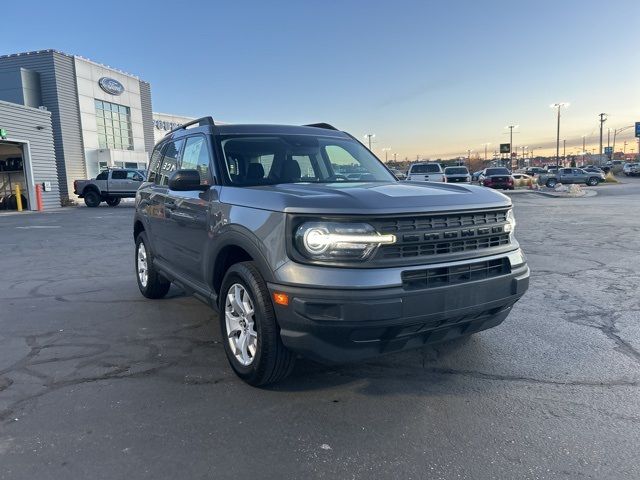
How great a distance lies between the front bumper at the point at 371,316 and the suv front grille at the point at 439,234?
0.23 meters

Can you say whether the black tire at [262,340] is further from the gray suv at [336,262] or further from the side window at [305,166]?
the side window at [305,166]

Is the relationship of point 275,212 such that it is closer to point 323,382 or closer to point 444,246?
point 444,246

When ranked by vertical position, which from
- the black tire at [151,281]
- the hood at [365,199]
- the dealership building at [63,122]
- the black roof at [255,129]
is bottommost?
the black tire at [151,281]

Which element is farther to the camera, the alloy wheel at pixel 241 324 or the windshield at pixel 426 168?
the windshield at pixel 426 168

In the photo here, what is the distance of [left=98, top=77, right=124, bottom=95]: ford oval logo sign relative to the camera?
33531 millimetres

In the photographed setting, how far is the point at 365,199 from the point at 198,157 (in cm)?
210

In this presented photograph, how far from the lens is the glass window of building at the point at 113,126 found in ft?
111

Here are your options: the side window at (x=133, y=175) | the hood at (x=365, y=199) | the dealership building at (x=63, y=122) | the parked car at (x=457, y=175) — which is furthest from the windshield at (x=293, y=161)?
the parked car at (x=457, y=175)

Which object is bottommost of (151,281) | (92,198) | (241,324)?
(151,281)

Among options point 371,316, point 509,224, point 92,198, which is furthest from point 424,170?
point 371,316

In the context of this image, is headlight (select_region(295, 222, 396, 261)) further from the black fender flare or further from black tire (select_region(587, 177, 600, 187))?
black tire (select_region(587, 177, 600, 187))

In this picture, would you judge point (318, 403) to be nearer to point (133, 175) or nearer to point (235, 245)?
point (235, 245)

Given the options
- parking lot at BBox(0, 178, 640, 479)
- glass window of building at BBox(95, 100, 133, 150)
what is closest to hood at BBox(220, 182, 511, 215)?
parking lot at BBox(0, 178, 640, 479)

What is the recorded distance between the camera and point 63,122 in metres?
30.5
